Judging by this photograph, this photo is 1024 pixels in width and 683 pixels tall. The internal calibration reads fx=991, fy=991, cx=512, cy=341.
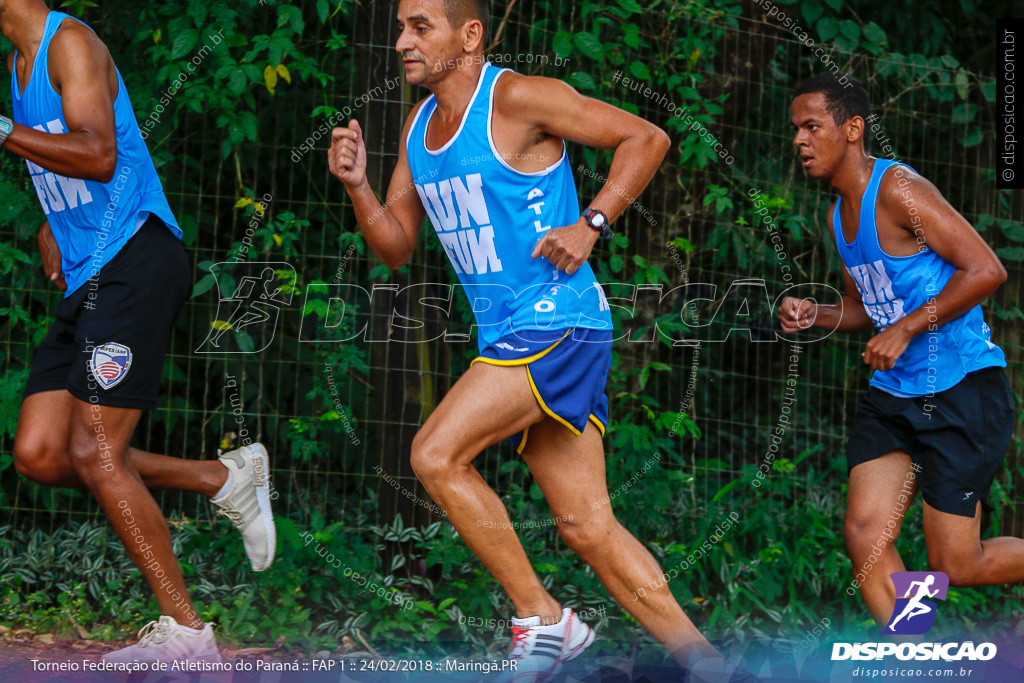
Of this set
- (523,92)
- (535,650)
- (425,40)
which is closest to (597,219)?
(523,92)

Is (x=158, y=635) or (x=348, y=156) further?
(x=158, y=635)

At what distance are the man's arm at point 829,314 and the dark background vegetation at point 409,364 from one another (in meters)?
0.84

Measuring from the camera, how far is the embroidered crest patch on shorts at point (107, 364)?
320 cm

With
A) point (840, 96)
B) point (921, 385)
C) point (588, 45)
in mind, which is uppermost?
point (588, 45)

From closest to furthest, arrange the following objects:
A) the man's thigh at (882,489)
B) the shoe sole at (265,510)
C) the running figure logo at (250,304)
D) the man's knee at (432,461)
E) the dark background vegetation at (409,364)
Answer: the man's knee at (432,461), the man's thigh at (882,489), the shoe sole at (265,510), the dark background vegetation at (409,364), the running figure logo at (250,304)

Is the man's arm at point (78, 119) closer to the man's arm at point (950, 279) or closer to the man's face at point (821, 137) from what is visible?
the man's face at point (821, 137)

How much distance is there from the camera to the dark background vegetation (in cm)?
418

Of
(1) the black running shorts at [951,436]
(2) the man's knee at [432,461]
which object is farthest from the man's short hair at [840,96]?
(2) the man's knee at [432,461]

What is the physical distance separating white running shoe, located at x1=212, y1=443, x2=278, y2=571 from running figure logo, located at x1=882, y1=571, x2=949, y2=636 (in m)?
2.27

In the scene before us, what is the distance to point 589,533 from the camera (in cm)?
319

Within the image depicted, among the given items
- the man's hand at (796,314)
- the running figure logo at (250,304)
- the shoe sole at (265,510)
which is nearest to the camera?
the man's hand at (796,314)

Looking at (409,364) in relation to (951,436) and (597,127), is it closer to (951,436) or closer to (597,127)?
(597,127)

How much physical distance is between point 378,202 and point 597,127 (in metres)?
0.81

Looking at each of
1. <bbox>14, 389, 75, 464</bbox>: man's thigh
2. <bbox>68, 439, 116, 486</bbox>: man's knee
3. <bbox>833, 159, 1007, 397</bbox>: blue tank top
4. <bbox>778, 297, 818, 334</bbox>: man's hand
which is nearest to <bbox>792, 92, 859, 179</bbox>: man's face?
<bbox>833, 159, 1007, 397</bbox>: blue tank top
